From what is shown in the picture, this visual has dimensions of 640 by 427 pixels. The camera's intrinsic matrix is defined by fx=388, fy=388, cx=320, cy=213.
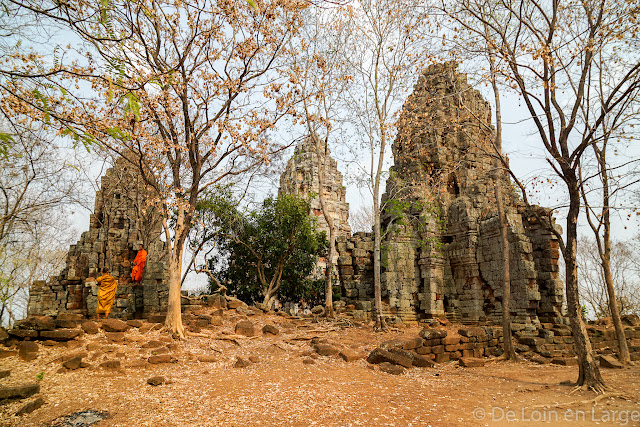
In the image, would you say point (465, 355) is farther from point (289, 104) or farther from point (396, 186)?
point (289, 104)

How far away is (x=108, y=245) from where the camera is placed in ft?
64.5

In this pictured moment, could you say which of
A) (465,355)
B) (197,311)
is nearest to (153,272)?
(197,311)

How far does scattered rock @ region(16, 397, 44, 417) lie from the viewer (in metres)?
5.61

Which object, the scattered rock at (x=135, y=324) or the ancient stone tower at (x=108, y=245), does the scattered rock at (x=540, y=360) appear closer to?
the scattered rock at (x=135, y=324)

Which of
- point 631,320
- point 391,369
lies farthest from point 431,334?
point 631,320

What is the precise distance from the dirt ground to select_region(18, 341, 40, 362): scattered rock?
0.45ft

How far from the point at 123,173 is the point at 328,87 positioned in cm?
1282

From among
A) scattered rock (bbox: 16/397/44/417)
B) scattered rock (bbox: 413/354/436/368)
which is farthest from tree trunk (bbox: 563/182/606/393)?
scattered rock (bbox: 16/397/44/417)

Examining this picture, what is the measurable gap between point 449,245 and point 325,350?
29.5 feet

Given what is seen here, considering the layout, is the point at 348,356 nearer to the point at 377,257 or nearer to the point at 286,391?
the point at 286,391

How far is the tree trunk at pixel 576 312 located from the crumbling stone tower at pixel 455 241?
6599 millimetres

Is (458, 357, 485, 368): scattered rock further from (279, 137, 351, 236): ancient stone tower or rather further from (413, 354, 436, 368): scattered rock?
(279, 137, 351, 236): ancient stone tower

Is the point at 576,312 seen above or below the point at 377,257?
below

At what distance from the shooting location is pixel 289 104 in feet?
36.4
